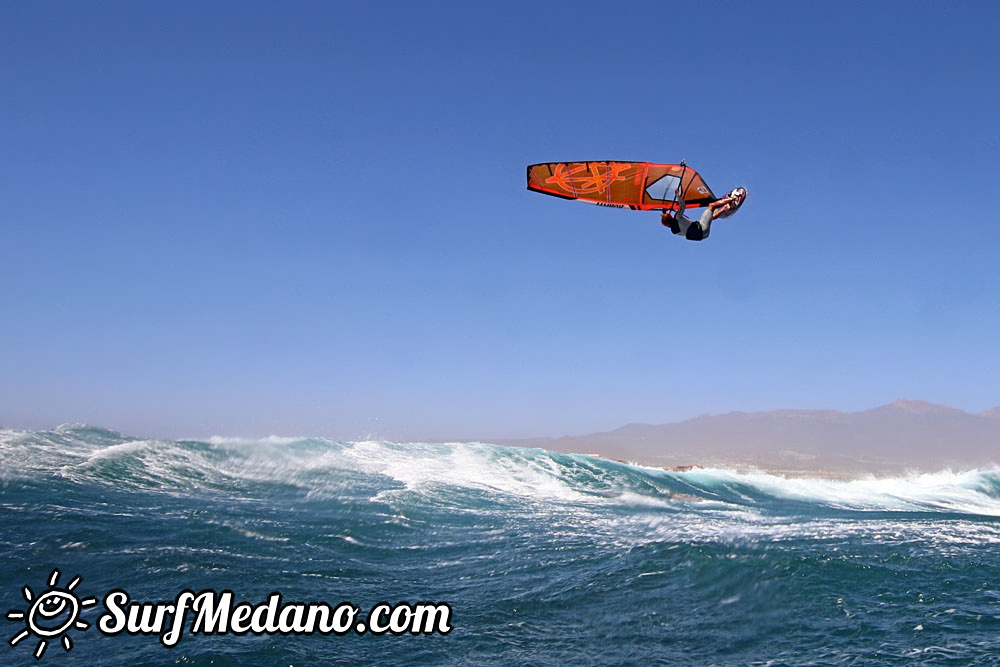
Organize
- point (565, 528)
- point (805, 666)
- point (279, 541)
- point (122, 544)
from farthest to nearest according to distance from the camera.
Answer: point (565, 528)
point (279, 541)
point (122, 544)
point (805, 666)

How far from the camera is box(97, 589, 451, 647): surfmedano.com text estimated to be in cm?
719

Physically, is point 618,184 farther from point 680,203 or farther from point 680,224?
point 680,224

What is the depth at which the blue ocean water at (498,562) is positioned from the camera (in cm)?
680

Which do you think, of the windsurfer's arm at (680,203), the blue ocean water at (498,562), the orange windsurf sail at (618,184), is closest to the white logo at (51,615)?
the blue ocean water at (498,562)

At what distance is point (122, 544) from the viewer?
10219 millimetres

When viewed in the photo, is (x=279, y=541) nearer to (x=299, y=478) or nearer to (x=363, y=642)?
(x=363, y=642)

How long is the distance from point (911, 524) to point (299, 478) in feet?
57.9

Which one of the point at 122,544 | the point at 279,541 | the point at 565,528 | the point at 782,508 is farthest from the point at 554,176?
the point at 782,508

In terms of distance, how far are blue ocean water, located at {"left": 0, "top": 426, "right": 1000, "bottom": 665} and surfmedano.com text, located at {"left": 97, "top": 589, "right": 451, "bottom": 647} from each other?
0.62ft

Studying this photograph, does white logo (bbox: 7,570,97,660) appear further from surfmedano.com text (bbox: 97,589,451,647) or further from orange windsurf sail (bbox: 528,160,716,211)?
orange windsurf sail (bbox: 528,160,716,211)

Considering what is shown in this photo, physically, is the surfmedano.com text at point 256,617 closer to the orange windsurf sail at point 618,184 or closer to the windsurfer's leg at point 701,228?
the windsurfer's leg at point 701,228

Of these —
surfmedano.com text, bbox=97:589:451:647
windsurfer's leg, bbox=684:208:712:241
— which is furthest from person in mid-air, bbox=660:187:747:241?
surfmedano.com text, bbox=97:589:451:647

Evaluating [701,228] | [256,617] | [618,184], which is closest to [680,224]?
[701,228]

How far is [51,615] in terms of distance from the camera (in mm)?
7363
